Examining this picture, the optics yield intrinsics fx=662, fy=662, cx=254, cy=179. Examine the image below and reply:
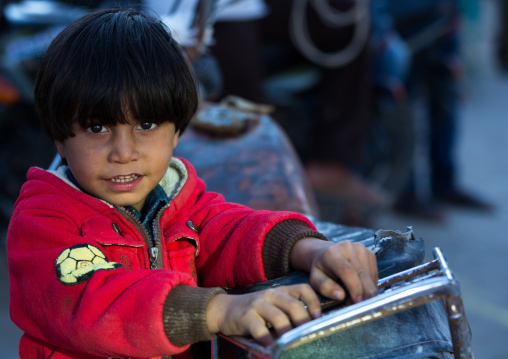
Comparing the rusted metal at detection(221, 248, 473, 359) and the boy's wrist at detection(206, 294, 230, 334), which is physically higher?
the rusted metal at detection(221, 248, 473, 359)

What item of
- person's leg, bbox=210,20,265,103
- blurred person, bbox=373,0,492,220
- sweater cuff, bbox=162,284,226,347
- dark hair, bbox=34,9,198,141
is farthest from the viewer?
blurred person, bbox=373,0,492,220

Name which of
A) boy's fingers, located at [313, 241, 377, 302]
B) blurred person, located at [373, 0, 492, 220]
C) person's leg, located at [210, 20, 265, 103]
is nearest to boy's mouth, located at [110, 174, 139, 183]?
boy's fingers, located at [313, 241, 377, 302]

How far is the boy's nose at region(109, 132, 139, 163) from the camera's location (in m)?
1.18

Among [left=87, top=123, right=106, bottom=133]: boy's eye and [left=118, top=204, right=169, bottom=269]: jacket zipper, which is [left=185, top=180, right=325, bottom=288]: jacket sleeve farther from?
[left=87, top=123, right=106, bottom=133]: boy's eye

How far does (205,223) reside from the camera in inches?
53.4

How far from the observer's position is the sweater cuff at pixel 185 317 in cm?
99

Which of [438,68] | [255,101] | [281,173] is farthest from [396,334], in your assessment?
[438,68]

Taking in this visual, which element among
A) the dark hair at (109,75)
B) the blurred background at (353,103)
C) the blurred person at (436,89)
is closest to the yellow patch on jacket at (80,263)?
the dark hair at (109,75)

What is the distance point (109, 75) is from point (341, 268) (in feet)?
1.71

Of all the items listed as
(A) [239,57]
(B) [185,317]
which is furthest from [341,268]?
(A) [239,57]

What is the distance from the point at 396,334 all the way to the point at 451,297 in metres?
0.14

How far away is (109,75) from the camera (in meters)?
1.16

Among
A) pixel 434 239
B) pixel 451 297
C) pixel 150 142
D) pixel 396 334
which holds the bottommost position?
pixel 434 239

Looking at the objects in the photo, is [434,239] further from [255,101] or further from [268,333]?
[268,333]
